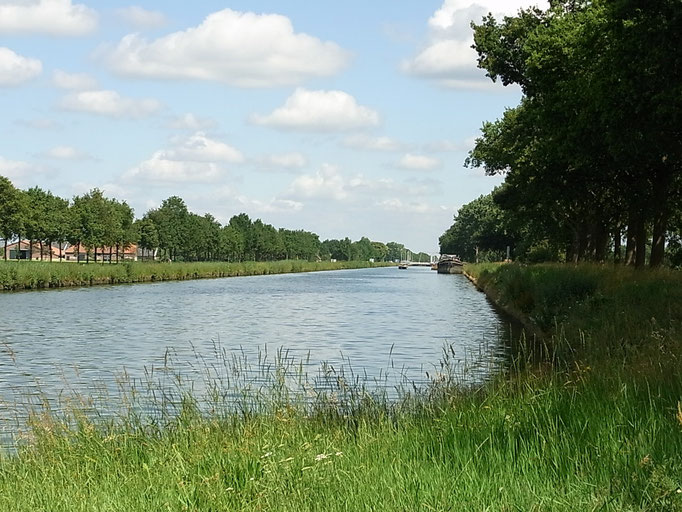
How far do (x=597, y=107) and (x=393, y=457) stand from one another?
2137cm

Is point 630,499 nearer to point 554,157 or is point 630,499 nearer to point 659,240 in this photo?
point 554,157

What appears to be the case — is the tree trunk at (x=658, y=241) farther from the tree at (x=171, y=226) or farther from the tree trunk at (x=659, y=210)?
the tree at (x=171, y=226)

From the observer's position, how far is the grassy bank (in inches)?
2714

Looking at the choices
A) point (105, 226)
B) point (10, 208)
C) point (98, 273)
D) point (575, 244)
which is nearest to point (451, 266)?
point (105, 226)

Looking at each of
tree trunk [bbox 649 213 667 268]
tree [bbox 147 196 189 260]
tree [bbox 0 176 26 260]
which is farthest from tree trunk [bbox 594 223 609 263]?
tree [bbox 147 196 189 260]

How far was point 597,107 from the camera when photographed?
1069 inches

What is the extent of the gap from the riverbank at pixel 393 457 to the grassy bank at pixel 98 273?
198 ft

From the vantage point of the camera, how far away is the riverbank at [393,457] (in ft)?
22.7

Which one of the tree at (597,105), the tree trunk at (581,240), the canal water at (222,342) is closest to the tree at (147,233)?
the canal water at (222,342)

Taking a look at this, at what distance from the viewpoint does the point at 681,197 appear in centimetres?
3819

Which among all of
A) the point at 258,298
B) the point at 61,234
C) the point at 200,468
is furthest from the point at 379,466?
the point at 61,234

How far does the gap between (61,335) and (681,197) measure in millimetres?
27165

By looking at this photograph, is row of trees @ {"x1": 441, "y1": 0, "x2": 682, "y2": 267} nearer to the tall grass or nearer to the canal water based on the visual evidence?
the canal water

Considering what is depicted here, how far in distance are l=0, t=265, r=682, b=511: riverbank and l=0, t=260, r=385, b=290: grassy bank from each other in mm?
60359
